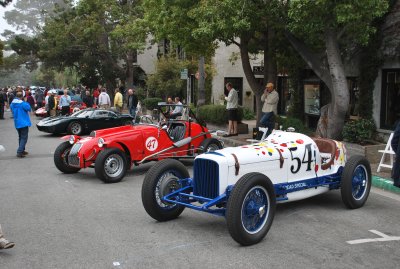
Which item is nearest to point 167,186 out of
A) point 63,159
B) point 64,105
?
point 63,159

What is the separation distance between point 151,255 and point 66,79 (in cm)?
6245

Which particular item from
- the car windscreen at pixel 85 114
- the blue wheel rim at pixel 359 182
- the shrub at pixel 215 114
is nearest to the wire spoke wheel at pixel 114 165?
the blue wheel rim at pixel 359 182

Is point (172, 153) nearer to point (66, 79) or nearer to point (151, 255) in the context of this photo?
point (151, 255)

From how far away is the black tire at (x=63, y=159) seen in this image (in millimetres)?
10641

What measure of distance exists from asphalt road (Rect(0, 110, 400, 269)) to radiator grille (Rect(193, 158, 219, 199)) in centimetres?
51

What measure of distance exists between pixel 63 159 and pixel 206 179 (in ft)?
17.4

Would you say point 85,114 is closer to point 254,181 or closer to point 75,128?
point 75,128

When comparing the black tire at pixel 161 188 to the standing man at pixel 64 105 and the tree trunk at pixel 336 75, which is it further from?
the standing man at pixel 64 105

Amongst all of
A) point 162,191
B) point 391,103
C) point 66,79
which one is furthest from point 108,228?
point 66,79

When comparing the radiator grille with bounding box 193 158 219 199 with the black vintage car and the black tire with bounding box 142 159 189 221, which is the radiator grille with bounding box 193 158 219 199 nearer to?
the black tire with bounding box 142 159 189 221

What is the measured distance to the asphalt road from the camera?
5328 millimetres

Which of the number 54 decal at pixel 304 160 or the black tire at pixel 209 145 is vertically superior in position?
the number 54 decal at pixel 304 160

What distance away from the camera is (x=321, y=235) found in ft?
20.6

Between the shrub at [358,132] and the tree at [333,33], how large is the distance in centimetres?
26
